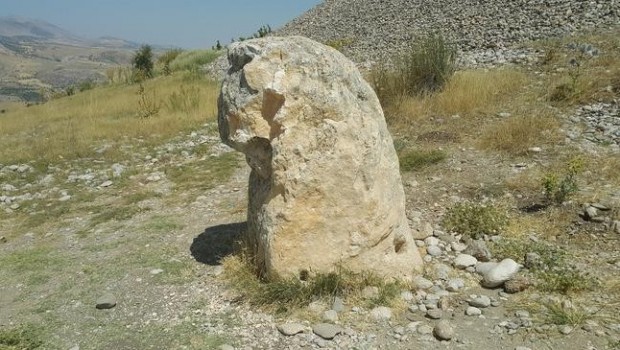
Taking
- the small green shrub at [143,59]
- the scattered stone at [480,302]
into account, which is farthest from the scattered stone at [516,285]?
the small green shrub at [143,59]

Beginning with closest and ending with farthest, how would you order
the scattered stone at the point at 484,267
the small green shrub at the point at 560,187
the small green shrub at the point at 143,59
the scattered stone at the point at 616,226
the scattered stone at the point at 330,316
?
the scattered stone at the point at 330,316
the scattered stone at the point at 484,267
the scattered stone at the point at 616,226
the small green shrub at the point at 560,187
the small green shrub at the point at 143,59

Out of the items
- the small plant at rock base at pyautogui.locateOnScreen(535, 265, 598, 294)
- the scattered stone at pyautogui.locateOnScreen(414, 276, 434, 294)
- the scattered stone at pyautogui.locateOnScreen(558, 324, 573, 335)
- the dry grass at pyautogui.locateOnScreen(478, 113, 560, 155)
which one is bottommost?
the scattered stone at pyautogui.locateOnScreen(414, 276, 434, 294)

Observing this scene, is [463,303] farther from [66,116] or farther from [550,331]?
[66,116]

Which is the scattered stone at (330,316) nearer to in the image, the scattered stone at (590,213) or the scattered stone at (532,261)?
the scattered stone at (532,261)

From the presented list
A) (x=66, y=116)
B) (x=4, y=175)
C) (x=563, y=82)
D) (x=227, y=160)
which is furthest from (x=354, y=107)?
(x=66, y=116)

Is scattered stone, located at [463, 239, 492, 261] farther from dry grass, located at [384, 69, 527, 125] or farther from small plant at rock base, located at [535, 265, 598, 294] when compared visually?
dry grass, located at [384, 69, 527, 125]

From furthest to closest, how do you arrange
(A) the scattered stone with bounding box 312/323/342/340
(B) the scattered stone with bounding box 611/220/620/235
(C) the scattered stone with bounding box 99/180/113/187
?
1. (C) the scattered stone with bounding box 99/180/113/187
2. (B) the scattered stone with bounding box 611/220/620/235
3. (A) the scattered stone with bounding box 312/323/342/340

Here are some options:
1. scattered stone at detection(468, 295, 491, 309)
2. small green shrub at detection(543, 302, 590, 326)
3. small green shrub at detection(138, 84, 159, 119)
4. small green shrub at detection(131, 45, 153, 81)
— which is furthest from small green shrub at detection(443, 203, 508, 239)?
small green shrub at detection(131, 45, 153, 81)

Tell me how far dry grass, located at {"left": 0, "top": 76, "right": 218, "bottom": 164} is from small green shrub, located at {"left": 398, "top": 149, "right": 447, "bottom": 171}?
5.59 metres

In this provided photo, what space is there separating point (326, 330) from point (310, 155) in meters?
1.42

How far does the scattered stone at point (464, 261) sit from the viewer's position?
4.97 meters

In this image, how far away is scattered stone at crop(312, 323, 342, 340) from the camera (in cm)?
401

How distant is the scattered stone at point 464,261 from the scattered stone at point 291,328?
1742mm

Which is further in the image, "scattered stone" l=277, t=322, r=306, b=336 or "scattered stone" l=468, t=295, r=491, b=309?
"scattered stone" l=468, t=295, r=491, b=309
